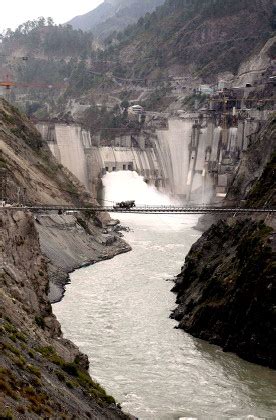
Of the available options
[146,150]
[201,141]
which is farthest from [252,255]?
[146,150]

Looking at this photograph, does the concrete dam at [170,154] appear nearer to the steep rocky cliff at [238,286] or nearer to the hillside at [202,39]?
the hillside at [202,39]

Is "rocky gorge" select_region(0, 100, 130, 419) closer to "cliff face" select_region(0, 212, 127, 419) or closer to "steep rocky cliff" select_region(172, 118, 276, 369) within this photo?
"cliff face" select_region(0, 212, 127, 419)

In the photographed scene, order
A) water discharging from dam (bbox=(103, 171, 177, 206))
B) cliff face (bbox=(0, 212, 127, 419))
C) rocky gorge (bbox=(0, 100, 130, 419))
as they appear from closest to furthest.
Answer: cliff face (bbox=(0, 212, 127, 419)) → rocky gorge (bbox=(0, 100, 130, 419)) → water discharging from dam (bbox=(103, 171, 177, 206))

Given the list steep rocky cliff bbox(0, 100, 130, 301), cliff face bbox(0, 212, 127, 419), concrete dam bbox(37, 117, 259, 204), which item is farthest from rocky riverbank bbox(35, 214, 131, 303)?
concrete dam bbox(37, 117, 259, 204)

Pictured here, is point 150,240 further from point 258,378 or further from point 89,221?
point 258,378

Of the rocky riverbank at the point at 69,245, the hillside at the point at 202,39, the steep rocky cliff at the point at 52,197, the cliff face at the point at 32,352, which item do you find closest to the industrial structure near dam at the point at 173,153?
the steep rocky cliff at the point at 52,197
